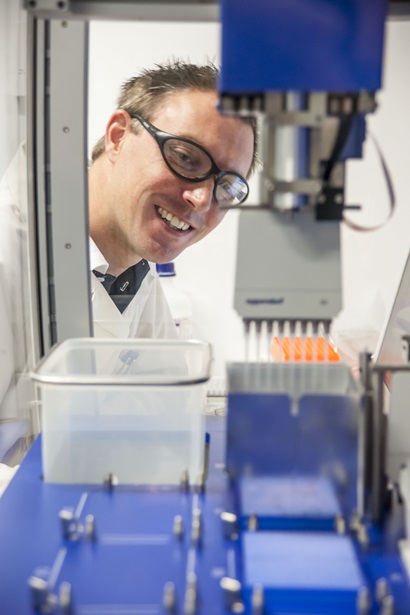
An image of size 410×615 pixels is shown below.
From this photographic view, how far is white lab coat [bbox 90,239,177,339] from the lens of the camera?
1847 millimetres

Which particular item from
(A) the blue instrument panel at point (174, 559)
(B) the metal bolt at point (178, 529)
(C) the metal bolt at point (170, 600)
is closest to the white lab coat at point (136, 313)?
(A) the blue instrument panel at point (174, 559)

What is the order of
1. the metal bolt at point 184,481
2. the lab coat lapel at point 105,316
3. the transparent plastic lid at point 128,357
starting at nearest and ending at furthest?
the metal bolt at point 184,481, the transparent plastic lid at point 128,357, the lab coat lapel at point 105,316

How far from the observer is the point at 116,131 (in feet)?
6.03

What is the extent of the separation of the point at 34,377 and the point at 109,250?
894 mm

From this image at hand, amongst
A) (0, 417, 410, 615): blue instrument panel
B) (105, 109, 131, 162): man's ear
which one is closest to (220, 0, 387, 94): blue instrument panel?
(0, 417, 410, 615): blue instrument panel

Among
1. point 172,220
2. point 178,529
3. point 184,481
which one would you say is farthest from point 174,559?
point 172,220

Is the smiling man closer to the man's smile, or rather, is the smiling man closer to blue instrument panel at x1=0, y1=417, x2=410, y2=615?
the man's smile

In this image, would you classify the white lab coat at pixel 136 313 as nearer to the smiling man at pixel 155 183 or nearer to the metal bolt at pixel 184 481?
the smiling man at pixel 155 183

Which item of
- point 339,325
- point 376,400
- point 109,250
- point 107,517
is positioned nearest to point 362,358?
point 376,400

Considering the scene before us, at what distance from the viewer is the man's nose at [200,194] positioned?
5.77 ft

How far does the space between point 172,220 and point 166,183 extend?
A: 0.40 feet

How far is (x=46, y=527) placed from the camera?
1.02 meters

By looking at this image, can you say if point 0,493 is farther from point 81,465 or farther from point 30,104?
point 30,104

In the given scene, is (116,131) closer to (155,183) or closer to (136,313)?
(155,183)
